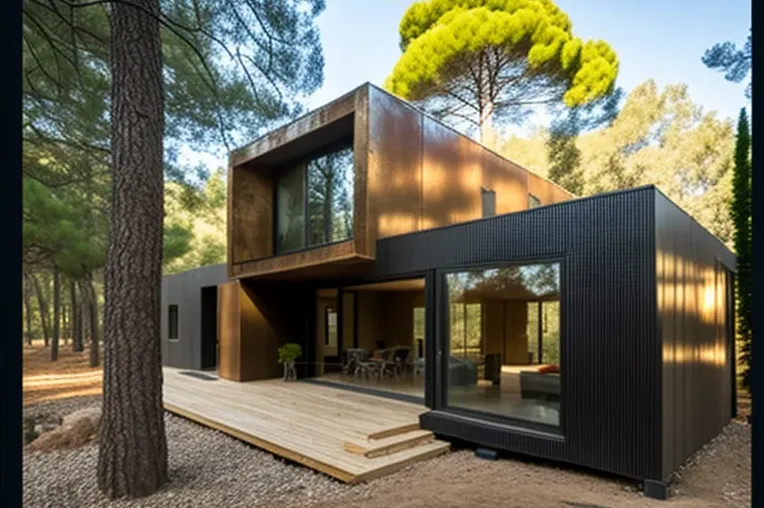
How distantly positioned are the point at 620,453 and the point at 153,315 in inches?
195

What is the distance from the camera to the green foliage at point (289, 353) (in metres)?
10.2

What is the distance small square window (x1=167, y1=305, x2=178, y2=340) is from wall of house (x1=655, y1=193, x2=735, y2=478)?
1346 cm

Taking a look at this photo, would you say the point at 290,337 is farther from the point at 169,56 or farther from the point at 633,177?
the point at 633,177

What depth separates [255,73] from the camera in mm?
6973

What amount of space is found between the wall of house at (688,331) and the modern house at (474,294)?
3cm

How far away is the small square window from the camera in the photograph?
47.7 feet

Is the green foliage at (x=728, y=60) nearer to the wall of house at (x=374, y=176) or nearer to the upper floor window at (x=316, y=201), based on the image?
the wall of house at (x=374, y=176)

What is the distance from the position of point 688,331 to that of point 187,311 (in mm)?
12608

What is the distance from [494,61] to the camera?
1540 cm

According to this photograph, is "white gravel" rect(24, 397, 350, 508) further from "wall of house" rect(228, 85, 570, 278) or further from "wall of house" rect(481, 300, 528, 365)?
"wall of house" rect(228, 85, 570, 278)

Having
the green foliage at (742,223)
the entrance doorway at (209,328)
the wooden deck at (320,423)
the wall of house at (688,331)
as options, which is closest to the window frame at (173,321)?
the entrance doorway at (209,328)

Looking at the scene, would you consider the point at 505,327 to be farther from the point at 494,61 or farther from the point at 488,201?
the point at 494,61

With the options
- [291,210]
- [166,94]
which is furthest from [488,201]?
[166,94]

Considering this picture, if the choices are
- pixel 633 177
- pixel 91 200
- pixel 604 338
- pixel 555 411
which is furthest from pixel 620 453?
pixel 633 177
